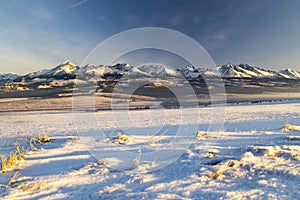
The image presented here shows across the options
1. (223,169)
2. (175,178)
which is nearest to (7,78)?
(175,178)

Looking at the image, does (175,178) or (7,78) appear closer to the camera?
(175,178)

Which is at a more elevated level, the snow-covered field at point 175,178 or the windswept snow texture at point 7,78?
the windswept snow texture at point 7,78

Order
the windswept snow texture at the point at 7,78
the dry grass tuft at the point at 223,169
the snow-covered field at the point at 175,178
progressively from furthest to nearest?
the windswept snow texture at the point at 7,78
the dry grass tuft at the point at 223,169
the snow-covered field at the point at 175,178

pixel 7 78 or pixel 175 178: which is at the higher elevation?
pixel 7 78

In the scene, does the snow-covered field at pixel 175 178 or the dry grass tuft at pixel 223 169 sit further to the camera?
the dry grass tuft at pixel 223 169

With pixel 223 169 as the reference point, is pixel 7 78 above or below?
above

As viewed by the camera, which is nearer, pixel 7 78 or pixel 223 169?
pixel 223 169

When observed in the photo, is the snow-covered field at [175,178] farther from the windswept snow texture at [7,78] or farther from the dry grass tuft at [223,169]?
the windswept snow texture at [7,78]

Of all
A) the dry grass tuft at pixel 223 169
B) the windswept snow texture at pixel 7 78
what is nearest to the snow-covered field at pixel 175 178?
the dry grass tuft at pixel 223 169

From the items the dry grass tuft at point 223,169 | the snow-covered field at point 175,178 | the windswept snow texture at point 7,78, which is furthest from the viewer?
the windswept snow texture at point 7,78

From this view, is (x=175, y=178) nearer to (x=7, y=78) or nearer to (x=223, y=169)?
(x=223, y=169)

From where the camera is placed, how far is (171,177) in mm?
3088

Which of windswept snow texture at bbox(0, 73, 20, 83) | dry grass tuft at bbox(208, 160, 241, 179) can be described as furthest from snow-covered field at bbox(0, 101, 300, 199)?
windswept snow texture at bbox(0, 73, 20, 83)

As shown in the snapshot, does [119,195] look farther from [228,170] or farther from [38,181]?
[228,170]
